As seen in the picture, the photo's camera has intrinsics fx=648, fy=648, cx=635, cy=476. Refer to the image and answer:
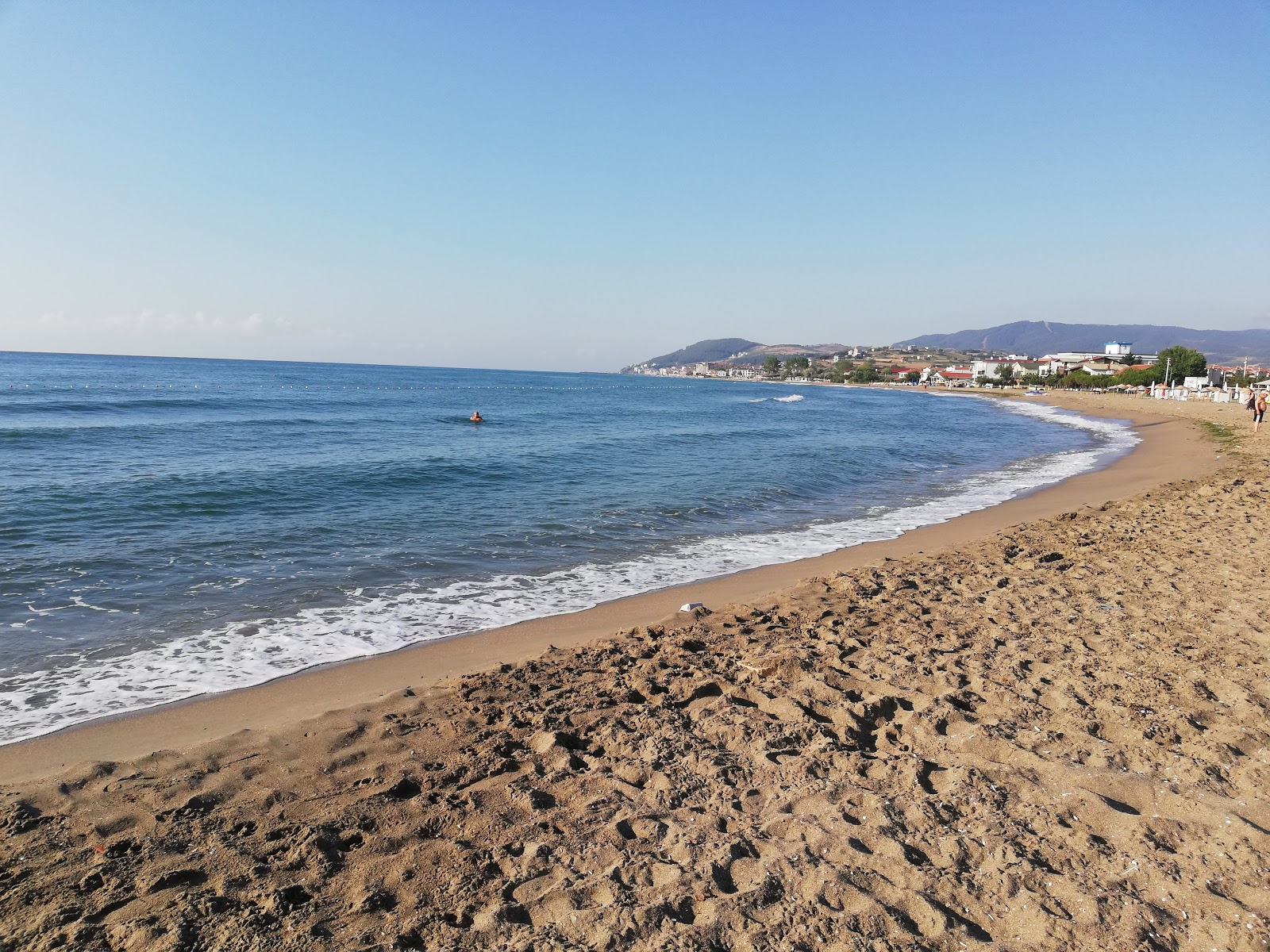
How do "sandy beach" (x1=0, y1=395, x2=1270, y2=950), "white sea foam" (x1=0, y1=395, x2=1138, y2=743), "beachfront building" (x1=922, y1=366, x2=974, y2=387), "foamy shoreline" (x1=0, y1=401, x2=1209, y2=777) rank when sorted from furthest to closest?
"beachfront building" (x1=922, y1=366, x2=974, y2=387) < "white sea foam" (x1=0, y1=395, x2=1138, y2=743) < "foamy shoreline" (x1=0, y1=401, x2=1209, y2=777) < "sandy beach" (x1=0, y1=395, x2=1270, y2=950)

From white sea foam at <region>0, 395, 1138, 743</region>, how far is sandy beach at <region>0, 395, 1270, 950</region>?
431 millimetres

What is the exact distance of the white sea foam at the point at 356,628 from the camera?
571 cm

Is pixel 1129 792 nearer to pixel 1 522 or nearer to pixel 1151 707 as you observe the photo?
pixel 1151 707

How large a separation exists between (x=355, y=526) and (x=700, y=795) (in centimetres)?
1024

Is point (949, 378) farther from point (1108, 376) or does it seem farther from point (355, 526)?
point (355, 526)

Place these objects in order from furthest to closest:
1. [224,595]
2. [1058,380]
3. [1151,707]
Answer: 1. [1058,380]
2. [224,595]
3. [1151,707]

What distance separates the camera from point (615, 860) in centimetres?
338

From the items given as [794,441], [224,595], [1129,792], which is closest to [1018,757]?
[1129,792]

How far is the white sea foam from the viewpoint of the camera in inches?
225

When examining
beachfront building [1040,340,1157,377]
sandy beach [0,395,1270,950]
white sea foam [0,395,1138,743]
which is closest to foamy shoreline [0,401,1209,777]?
sandy beach [0,395,1270,950]

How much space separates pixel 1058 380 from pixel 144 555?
143m

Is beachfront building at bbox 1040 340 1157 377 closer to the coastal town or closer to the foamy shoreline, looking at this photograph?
the coastal town

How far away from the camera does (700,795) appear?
3953mm

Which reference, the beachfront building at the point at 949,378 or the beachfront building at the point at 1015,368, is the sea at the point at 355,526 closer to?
the beachfront building at the point at 949,378
